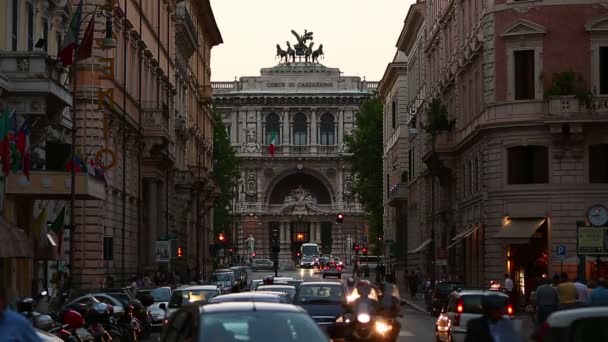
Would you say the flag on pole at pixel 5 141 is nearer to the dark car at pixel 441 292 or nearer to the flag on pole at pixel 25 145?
the flag on pole at pixel 25 145

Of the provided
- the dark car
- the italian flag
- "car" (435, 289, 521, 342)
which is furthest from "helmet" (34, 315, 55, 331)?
the italian flag

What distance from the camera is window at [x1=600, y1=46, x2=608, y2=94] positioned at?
5488 centimetres

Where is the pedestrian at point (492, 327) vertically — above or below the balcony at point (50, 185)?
below

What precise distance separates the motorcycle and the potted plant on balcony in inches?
992

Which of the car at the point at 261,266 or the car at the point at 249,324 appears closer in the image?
the car at the point at 249,324

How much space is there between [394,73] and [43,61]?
69447 millimetres

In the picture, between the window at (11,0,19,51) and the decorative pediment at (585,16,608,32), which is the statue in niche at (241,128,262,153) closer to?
the decorative pediment at (585,16,608,32)

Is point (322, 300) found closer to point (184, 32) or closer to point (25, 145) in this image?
point (25, 145)

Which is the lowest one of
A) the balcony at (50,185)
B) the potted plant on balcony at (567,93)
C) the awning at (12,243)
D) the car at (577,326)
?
the car at (577,326)

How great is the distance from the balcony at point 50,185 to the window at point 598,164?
66.9ft

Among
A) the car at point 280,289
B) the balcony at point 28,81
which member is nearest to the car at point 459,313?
the car at point 280,289

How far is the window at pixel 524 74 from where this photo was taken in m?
55.6

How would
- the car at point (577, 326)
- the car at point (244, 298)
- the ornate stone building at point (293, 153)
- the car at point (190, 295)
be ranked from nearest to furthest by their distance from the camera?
the car at point (577, 326) → the car at point (244, 298) → the car at point (190, 295) → the ornate stone building at point (293, 153)

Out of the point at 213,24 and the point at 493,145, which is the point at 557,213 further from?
the point at 213,24
